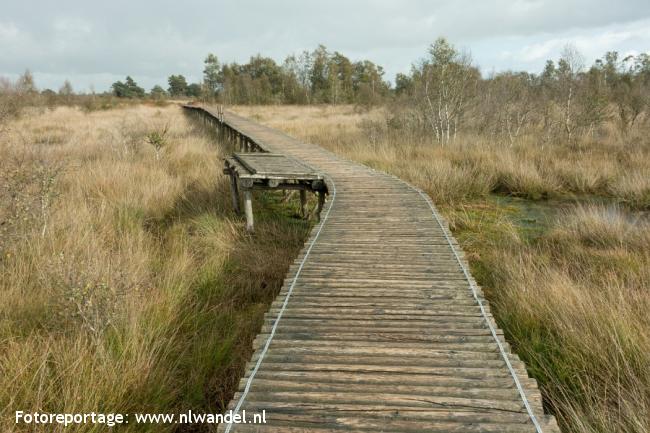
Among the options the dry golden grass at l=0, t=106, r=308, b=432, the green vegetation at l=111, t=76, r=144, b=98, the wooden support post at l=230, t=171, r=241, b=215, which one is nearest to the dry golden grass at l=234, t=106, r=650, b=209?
the dry golden grass at l=0, t=106, r=308, b=432

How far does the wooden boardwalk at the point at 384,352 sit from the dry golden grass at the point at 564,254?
2.03ft

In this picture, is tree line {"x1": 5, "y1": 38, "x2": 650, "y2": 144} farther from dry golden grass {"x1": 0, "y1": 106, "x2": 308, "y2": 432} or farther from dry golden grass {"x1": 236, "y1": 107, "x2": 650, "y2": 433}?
dry golden grass {"x1": 0, "y1": 106, "x2": 308, "y2": 432}

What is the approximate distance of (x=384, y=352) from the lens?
2.46 meters

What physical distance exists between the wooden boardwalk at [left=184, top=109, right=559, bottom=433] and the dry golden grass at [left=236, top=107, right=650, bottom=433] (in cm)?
62

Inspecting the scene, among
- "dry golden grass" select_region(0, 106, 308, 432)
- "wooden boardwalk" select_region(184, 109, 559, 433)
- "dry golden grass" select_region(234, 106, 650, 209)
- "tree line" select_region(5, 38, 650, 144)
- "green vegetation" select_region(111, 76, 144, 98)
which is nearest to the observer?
"wooden boardwalk" select_region(184, 109, 559, 433)

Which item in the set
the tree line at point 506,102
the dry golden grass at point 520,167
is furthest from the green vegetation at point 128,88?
the dry golden grass at point 520,167

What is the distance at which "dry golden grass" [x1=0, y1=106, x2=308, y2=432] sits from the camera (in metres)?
2.52

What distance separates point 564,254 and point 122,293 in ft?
17.7

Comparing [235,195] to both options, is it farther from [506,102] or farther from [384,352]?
[506,102]

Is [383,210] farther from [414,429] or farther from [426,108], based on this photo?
[426,108]

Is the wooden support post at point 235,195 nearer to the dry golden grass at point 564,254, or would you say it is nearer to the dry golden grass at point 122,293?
the dry golden grass at point 122,293

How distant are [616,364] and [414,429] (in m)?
1.76

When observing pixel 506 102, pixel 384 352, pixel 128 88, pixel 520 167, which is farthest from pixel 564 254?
pixel 128 88

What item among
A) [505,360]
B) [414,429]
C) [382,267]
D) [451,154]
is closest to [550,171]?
[451,154]
